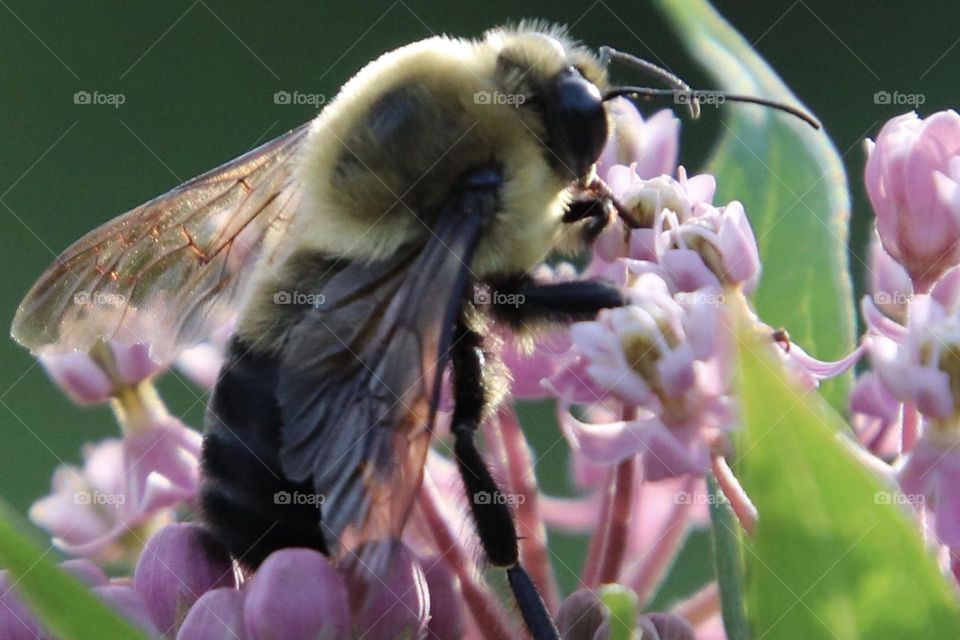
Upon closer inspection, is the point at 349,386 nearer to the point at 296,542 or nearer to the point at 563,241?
the point at 296,542

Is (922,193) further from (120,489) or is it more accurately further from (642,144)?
(120,489)

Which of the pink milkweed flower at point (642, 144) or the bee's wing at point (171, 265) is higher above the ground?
the pink milkweed flower at point (642, 144)

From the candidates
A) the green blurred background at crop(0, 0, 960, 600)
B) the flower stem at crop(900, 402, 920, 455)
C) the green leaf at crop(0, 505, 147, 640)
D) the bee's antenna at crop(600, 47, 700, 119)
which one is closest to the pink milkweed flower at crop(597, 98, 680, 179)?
the bee's antenna at crop(600, 47, 700, 119)

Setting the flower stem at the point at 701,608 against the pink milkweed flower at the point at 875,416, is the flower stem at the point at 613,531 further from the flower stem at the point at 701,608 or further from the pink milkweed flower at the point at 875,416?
the pink milkweed flower at the point at 875,416

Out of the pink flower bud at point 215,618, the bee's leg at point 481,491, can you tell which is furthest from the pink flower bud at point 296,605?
the bee's leg at point 481,491

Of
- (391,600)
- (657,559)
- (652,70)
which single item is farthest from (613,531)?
(652,70)

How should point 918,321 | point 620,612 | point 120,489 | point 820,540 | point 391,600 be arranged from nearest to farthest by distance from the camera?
1. point 820,540
2. point 620,612
3. point 391,600
4. point 918,321
5. point 120,489

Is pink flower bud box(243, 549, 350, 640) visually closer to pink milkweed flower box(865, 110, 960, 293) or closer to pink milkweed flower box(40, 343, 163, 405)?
pink milkweed flower box(40, 343, 163, 405)
